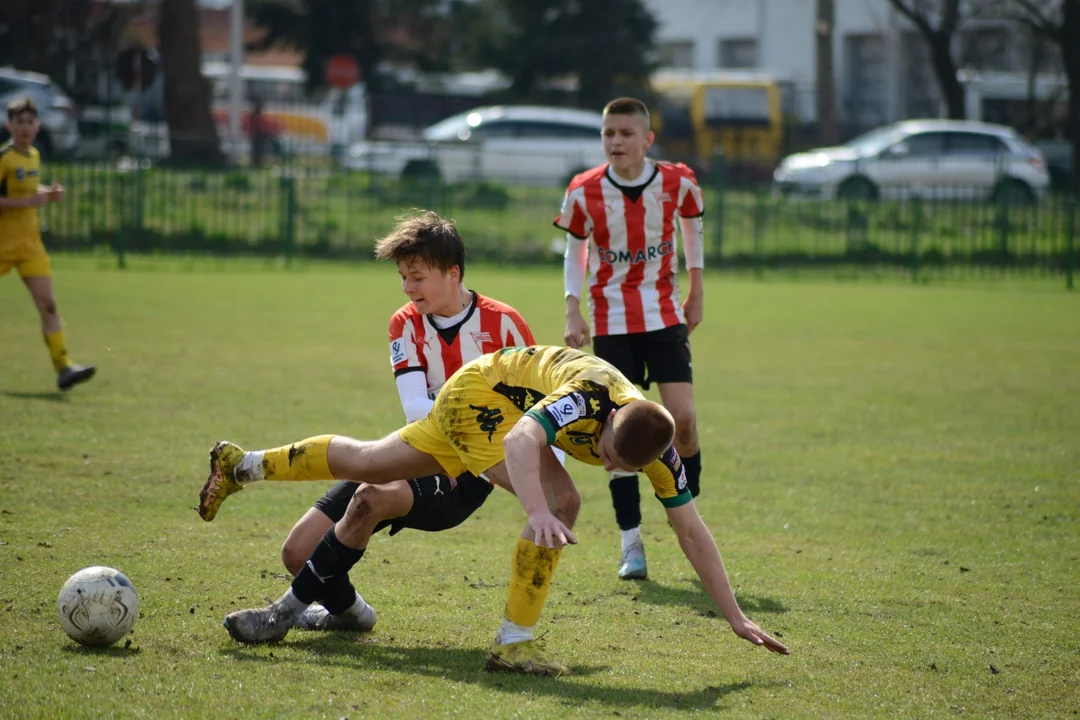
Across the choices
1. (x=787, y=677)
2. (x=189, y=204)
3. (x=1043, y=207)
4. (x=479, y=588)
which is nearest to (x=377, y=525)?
(x=479, y=588)

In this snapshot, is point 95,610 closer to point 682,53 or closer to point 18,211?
point 18,211

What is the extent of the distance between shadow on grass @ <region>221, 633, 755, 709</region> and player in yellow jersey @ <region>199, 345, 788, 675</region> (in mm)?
84

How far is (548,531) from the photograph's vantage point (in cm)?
404

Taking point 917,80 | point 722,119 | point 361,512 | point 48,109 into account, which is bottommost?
point 361,512

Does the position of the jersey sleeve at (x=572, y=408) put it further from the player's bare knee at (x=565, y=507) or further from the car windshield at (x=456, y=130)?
the car windshield at (x=456, y=130)

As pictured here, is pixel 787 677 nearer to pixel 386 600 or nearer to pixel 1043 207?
pixel 386 600

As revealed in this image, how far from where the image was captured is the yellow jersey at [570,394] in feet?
13.7

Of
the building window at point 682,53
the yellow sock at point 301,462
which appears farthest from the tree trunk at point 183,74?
the building window at point 682,53

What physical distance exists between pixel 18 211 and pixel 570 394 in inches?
311

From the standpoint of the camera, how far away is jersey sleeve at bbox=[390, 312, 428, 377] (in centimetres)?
511

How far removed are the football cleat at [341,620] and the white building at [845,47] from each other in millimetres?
38815

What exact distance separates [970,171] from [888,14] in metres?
20.9

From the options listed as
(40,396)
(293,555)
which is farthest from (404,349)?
(40,396)

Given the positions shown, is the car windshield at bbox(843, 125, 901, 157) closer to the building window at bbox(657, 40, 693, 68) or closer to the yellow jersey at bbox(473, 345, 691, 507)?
the building window at bbox(657, 40, 693, 68)
